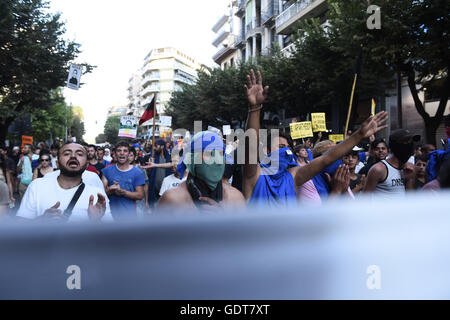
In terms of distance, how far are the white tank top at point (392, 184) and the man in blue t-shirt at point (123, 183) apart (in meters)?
2.70

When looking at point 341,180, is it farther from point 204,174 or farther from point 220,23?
point 220,23

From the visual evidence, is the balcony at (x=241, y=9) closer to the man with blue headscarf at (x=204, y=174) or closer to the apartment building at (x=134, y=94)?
the man with blue headscarf at (x=204, y=174)

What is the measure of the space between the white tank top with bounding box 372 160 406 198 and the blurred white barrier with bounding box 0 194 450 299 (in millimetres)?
2976

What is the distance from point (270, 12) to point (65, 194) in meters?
32.4

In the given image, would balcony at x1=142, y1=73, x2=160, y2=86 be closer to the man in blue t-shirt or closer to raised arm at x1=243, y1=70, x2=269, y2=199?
the man in blue t-shirt

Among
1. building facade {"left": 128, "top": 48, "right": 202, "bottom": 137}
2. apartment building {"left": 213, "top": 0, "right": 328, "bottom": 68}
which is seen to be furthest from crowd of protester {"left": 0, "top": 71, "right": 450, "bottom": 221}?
building facade {"left": 128, "top": 48, "right": 202, "bottom": 137}

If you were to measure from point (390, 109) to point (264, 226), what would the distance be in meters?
20.2

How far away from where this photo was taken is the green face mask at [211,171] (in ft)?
7.06

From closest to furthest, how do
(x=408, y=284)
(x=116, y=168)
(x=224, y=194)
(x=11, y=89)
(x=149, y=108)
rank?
(x=408, y=284) → (x=224, y=194) → (x=116, y=168) → (x=149, y=108) → (x=11, y=89)

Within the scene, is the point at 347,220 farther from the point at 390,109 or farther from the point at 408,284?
the point at 390,109

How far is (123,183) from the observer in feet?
16.6

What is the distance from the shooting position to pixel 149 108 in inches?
396

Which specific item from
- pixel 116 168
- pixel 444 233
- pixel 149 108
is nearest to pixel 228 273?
pixel 444 233

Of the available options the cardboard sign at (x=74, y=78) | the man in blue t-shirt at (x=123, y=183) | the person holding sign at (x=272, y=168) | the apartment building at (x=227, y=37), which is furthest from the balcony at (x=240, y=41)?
the person holding sign at (x=272, y=168)
